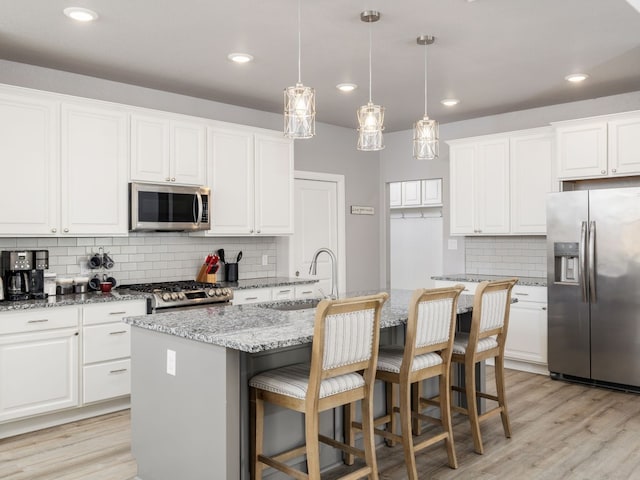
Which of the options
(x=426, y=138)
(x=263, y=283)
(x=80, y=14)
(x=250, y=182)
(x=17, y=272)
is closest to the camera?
(x=80, y=14)

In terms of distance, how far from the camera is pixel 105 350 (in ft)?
13.5

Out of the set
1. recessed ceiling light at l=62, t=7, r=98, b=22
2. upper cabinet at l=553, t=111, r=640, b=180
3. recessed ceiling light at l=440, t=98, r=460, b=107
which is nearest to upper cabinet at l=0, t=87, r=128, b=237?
recessed ceiling light at l=62, t=7, r=98, b=22

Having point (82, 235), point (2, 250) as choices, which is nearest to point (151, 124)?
point (82, 235)

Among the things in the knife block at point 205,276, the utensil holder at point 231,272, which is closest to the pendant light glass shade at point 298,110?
the knife block at point 205,276

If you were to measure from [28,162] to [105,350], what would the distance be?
145 cm

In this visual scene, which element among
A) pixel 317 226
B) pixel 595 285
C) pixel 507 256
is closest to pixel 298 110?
pixel 595 285

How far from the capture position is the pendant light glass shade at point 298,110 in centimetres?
289

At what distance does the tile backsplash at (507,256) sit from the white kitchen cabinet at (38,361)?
13.8 ft

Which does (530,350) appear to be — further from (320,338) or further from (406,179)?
(320,338)

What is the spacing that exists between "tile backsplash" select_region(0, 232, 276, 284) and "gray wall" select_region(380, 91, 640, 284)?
78.9 inches

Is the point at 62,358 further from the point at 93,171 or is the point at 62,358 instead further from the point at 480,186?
the point at 480,186

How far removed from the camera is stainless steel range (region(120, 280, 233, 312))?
169 inches

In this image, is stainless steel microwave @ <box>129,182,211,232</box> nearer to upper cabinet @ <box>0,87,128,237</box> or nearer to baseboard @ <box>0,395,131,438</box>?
upper cabinet @ <box>0,87,128,237</box>

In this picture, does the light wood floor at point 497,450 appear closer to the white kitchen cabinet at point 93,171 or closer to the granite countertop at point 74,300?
the granite countertop at point 74,300
